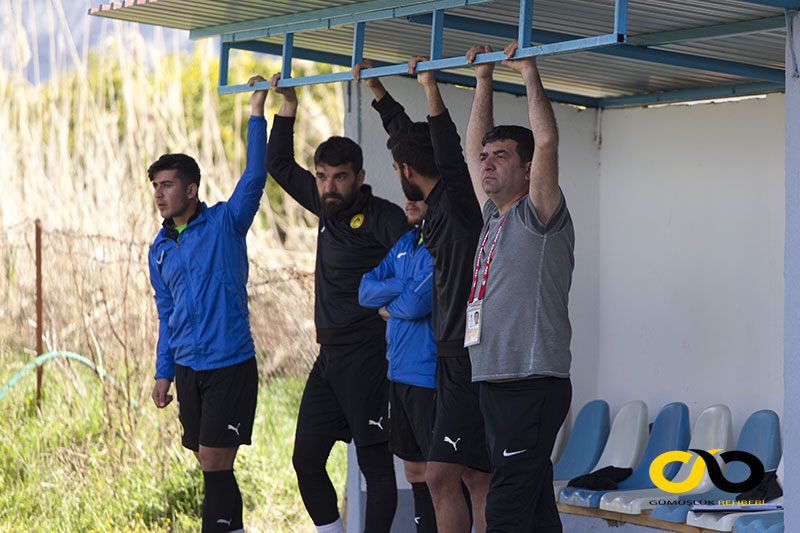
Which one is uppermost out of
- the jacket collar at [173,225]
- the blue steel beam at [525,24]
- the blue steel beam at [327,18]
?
the blue steel beam at [327,18]

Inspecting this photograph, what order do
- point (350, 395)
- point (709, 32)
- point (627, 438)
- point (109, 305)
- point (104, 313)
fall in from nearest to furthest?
point (709, 32), point (350, 395), point (627, 438), point (109, 305), point (104, 313)

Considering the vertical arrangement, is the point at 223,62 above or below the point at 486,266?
above

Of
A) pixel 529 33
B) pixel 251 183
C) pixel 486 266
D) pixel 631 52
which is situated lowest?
pixel 486 266

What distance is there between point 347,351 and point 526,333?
1.43 metres

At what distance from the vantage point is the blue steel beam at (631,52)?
5.29 metres

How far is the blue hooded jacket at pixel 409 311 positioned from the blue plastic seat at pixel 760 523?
168 cm

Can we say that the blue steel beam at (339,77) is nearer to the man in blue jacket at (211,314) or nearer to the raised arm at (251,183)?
the raised arm at (251,183)

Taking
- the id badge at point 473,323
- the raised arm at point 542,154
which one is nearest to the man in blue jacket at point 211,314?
the id badge at point 473,323

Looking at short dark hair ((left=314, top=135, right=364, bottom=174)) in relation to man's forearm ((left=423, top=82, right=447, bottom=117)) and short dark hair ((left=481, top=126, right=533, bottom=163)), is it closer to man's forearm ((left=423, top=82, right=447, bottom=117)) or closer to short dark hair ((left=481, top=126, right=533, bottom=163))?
man's forearm ((left=423, top=82, right=447, bottom=117))

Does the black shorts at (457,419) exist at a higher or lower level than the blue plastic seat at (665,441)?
higher

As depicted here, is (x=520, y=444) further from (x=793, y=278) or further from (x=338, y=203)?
(x=338, y=203)

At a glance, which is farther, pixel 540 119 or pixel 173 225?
pixel 173 225

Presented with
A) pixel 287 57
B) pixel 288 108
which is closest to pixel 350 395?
pixel 288 108

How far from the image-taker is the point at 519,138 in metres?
4.54
